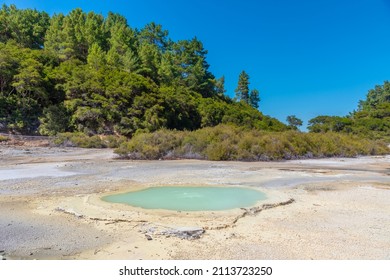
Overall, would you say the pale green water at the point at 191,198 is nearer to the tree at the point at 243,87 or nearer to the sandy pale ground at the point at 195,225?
the sandy pale ground at the point at 195,225

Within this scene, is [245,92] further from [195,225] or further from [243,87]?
[195,225]

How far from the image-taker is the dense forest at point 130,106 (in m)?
21.1

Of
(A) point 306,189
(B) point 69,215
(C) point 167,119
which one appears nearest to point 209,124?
(C) point 167,119

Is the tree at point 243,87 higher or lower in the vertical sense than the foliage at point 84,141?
higher

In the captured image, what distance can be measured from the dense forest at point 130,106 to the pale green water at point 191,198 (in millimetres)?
10492

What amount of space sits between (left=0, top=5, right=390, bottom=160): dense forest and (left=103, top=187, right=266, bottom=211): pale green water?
1049 centimetres

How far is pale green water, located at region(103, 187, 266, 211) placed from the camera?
6.95 metres

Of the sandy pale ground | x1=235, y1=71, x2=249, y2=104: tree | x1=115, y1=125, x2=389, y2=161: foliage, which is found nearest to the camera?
the sandy pale ground

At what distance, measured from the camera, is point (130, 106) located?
109 feet

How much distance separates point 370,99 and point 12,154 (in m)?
79.3

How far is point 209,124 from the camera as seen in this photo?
41531mm

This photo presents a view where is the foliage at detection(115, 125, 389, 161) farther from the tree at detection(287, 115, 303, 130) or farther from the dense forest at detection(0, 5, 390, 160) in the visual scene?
the tree at detection(287, 115, 303, 130)

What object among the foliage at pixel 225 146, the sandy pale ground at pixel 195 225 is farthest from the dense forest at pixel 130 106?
the sandy pale ground at pixel 195 225

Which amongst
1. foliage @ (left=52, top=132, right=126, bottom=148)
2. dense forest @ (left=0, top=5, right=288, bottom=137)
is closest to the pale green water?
foliage @ (left=52, top=132, right=126, bottom=148)
